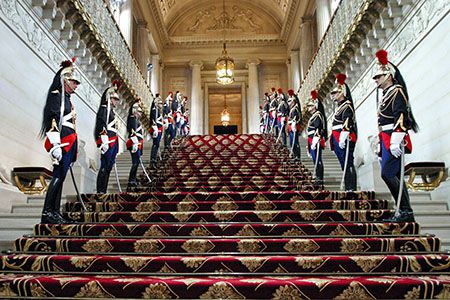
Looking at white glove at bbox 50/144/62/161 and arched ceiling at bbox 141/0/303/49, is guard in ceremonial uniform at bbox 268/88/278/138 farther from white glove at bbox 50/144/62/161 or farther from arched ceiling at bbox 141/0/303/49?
arched ceiling at bbox 141/0/303/49

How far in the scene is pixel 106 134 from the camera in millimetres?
6410

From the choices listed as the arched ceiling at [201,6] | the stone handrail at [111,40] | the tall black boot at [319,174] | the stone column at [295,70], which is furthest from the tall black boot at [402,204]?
the arched ceiling at [201,6]

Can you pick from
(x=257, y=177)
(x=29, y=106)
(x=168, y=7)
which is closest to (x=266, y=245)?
(x=257, y=177)

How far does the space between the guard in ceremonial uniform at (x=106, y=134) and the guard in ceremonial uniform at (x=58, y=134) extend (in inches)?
52.4

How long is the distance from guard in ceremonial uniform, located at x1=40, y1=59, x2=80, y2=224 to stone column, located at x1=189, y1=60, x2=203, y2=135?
660 inches

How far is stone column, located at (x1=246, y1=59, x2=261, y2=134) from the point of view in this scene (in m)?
22.2

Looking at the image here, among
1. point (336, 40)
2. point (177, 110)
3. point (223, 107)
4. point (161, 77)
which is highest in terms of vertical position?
point (161, 77)

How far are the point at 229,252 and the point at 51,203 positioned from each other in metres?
2.18

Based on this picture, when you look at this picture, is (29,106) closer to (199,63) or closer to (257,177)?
(257,177)

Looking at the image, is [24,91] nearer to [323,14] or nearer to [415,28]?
[415,28]

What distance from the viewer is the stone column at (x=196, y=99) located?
861 inches

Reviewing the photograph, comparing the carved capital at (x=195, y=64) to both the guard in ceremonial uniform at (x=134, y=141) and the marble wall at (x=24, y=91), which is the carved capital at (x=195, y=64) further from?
the guard in ceremonial uniform at (x=134, y=141)

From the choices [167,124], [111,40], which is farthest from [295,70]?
→ [167,124]

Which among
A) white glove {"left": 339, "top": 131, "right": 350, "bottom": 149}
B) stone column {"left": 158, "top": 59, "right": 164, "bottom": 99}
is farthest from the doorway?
white glove {"left": 339, "top": 131, "right": 350, "bottom": 149}
